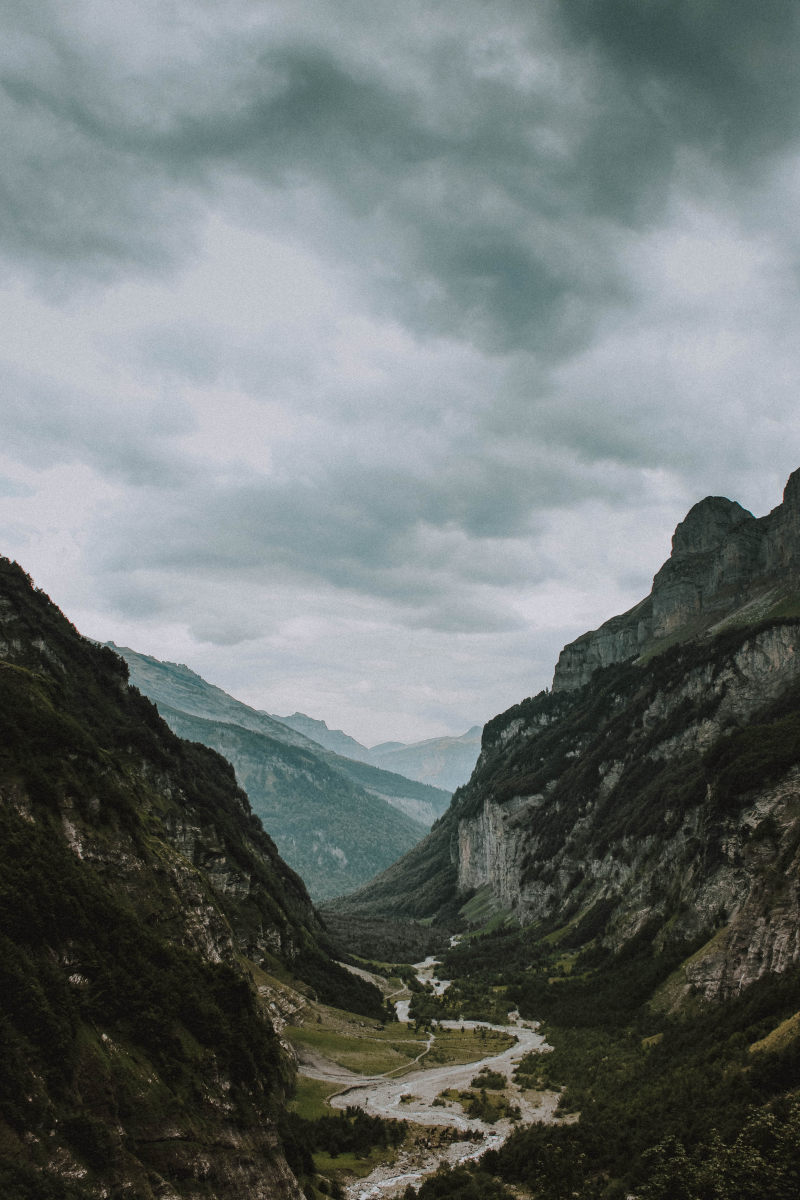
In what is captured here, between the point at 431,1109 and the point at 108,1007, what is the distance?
41677mm

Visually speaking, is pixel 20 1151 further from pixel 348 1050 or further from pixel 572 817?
pixel 572 817

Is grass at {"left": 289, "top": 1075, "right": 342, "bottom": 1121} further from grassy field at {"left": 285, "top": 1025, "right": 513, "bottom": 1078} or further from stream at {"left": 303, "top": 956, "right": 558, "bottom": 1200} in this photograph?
grassy field at {"left": 285, "top": 1025, "right": 513, "bottom": 1078}

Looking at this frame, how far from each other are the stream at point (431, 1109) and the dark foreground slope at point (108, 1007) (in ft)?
27.9

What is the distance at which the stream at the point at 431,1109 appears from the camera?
47031 millimetres

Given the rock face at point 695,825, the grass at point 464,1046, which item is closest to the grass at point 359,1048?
the grass at point 464,1046

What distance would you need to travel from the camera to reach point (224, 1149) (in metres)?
34.1

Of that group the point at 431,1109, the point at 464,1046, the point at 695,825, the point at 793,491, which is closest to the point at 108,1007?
the point at 431,1109

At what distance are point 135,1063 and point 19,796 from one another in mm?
17363

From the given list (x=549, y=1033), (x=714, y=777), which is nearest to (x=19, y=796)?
(x=549, y=1033)

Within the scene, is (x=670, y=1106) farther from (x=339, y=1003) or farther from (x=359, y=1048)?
(x=339, y=1003)

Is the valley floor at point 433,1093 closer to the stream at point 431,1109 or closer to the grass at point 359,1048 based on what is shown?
the stream at point 431,1109

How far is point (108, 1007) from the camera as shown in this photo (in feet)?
112

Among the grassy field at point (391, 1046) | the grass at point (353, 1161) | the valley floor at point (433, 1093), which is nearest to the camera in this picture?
the grass at point (353, 1161)

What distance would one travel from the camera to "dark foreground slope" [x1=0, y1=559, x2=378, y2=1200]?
87.8ft
